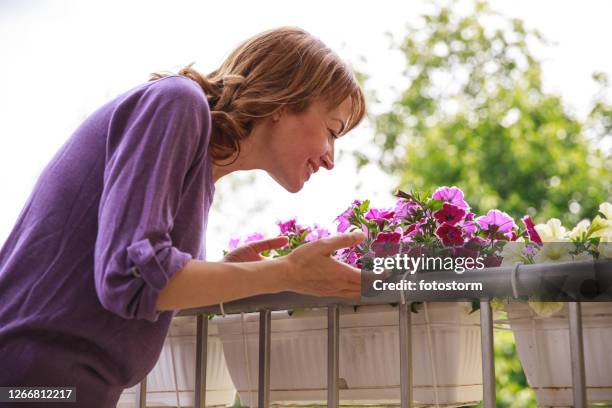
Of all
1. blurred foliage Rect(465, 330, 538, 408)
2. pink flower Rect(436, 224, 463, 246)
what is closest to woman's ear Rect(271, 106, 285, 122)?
pink flower Rect(436, 224, 463, 246)

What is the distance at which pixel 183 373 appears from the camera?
64.7 inches

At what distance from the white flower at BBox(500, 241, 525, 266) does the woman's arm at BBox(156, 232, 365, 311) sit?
13.1 inches

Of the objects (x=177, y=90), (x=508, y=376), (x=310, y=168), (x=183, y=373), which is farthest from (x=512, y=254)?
(x=508, y=376)

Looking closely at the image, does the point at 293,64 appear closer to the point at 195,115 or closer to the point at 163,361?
the point at 195,115

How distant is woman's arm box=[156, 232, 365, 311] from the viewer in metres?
0.89

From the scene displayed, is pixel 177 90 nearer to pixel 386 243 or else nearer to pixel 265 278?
pixel 265 278

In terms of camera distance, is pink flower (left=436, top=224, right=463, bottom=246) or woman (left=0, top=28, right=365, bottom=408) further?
pink flower (left=436, top=224, right=463, bottom=246)

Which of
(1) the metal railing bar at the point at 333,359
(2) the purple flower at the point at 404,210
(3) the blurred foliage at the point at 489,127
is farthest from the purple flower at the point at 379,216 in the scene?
(3) the blurred foliage at the point at 489,127

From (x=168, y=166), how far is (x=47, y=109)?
19.5 feet

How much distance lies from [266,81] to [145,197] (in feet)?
1.12

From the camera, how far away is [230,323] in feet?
4.99

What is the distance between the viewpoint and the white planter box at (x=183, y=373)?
163 centimetres

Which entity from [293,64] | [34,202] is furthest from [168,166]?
[293,64]

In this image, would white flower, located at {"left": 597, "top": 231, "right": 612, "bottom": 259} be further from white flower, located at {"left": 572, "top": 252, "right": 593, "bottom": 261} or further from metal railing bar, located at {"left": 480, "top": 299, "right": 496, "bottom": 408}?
metal railing bar, located at {"left": 480, "top": 299, "right": 496, "bottom": 408}
